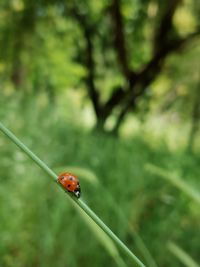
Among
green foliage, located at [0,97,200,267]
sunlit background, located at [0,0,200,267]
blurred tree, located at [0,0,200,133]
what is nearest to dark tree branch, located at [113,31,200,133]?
blurred tree, located at [0,0,200,133]

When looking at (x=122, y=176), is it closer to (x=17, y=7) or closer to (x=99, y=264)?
(x=99, y=264)

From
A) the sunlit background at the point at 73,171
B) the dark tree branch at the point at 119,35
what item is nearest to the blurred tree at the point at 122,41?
the dark tree branch at the point at 119,35

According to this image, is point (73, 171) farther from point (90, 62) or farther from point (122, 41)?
point (90, 62)

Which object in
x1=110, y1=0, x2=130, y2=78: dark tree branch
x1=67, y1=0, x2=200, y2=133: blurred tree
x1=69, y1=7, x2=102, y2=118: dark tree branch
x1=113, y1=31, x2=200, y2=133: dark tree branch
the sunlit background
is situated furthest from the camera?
x1=69, y1=7, x2=102, y2=118: dark tree branch

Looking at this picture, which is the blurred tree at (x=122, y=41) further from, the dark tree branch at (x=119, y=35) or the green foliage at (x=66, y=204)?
the green foliage at (x=66, y=204)

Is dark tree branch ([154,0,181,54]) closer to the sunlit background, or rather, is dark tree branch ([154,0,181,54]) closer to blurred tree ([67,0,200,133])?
blurred tree ([67,0,200,133])

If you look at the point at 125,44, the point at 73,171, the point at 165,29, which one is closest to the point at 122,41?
the point at 125,44

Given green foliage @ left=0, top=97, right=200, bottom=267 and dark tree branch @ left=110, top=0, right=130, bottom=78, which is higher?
green foliage @ left=0, top=97, right=200, bottom=267

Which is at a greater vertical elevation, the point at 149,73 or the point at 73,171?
the point at 73,171
